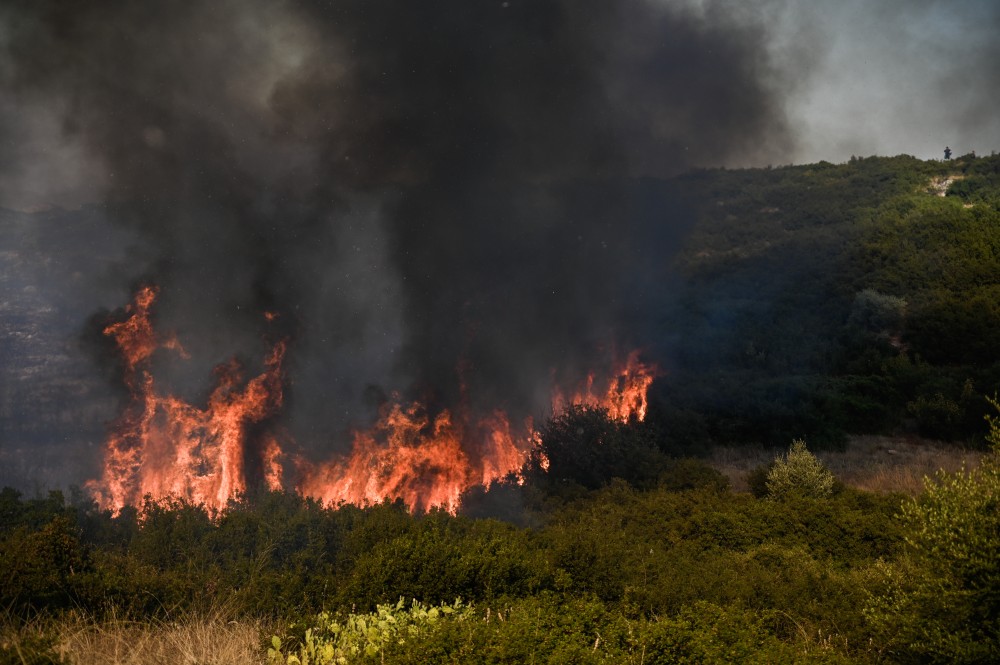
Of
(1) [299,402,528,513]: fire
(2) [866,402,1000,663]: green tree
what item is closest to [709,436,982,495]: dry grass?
(1) [299,402,528,513]: fire

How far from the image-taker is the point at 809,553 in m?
11.1

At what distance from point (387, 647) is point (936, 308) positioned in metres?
39.1

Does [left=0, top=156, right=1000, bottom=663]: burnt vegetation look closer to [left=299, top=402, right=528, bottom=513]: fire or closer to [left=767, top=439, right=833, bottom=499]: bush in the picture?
[left=767, top=439, right=833, bottom=499]: bush

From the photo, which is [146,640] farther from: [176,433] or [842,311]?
[842,311]

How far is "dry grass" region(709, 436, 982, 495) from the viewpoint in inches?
685

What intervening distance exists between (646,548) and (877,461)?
562 inches

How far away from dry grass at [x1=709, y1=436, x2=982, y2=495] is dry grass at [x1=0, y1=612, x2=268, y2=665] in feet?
53.9

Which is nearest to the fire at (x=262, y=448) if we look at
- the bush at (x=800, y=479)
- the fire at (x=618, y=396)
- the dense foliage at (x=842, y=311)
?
the fire at (x=618, y=396)

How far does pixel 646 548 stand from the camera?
1138cm

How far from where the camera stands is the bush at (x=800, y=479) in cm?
1505

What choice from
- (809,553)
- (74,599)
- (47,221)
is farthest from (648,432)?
(47,221)

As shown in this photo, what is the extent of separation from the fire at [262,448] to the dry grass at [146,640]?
14.3m

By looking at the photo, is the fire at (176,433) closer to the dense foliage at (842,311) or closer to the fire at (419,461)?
the fire at (419,461)

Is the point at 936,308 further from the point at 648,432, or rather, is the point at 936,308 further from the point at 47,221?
the point at 47,221
